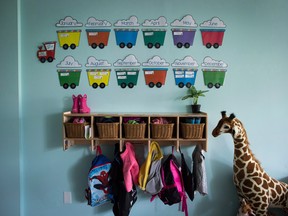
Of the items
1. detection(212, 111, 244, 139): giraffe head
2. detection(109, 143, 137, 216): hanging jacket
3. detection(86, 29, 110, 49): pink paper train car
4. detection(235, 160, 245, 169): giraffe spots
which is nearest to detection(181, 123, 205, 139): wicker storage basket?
detection(212, 111, 244, 139): giraffe head

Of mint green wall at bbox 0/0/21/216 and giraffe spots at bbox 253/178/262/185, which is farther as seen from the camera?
mint green wall at bbox 0/0/21/216

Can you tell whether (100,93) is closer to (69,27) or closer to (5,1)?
(69,27)

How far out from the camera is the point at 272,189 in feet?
5.34

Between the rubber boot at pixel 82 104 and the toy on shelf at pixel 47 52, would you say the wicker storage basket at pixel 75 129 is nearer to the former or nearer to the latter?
the rubber boot at pixel 82 104

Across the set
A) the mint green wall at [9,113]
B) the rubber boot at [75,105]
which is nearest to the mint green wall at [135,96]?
the mint green wall at [9,113]

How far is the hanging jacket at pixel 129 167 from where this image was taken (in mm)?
1645

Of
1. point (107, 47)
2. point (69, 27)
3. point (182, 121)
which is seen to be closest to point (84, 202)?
point (182, 121)

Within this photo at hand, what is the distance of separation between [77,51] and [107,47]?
0.87ft

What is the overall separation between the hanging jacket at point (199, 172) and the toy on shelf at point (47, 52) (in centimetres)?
148

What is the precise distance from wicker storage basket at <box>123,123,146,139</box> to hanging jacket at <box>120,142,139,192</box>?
0.13m

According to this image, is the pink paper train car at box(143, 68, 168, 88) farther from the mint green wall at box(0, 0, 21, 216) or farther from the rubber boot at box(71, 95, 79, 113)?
the mint green wall at box(0, 0, 21, 216)

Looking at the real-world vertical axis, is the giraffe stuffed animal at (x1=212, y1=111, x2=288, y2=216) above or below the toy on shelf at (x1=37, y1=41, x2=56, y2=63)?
below

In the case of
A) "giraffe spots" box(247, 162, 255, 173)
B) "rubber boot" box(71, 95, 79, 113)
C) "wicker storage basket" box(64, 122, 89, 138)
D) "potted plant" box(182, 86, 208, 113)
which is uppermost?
"potted plant" box(182, 86, 208, 113)

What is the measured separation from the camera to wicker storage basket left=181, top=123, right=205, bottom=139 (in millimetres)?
1622
